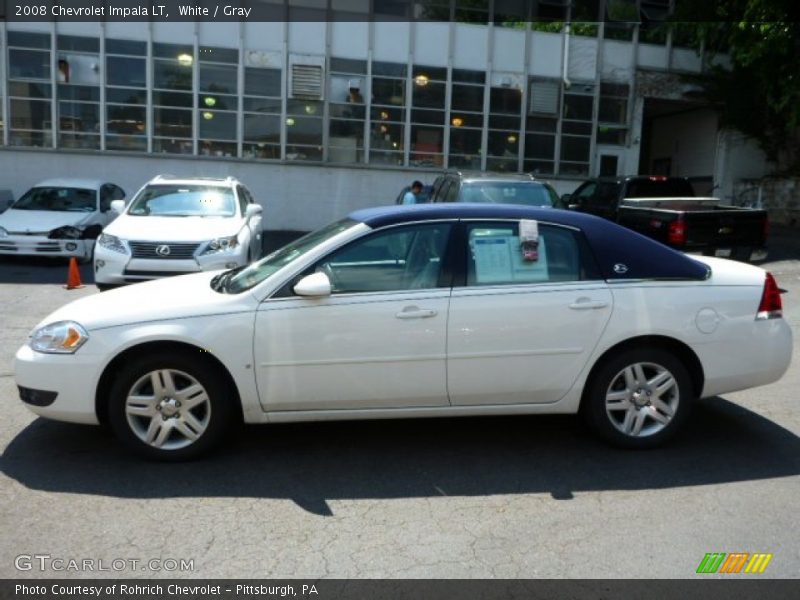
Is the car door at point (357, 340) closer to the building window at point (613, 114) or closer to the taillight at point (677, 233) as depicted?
the taillight at point (677, 233)

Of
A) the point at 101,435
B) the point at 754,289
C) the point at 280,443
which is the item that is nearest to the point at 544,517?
the point at 280,443

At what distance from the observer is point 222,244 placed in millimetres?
10039

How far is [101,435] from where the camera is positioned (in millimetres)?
5191

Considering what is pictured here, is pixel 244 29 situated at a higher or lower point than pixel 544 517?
higher

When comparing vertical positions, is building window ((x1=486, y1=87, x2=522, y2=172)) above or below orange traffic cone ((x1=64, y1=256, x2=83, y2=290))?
above

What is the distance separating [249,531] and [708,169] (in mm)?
24051

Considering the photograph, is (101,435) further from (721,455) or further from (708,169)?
(708,169)

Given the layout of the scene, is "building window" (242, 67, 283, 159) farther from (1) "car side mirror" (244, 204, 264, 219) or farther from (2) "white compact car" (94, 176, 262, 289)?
(1) "car side mirror" (244, 204, 264, 219)

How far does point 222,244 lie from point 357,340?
19.3ft

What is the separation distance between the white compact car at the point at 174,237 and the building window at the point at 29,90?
10.7m

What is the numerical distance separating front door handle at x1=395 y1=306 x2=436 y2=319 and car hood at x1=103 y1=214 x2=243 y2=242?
5912 mm

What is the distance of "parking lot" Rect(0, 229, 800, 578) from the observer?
3.61m

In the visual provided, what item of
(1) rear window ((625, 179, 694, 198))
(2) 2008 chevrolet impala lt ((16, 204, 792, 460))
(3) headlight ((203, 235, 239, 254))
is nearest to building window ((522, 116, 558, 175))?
(1) rear window ((625, 179, 694, 198))

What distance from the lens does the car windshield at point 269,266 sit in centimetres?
493
